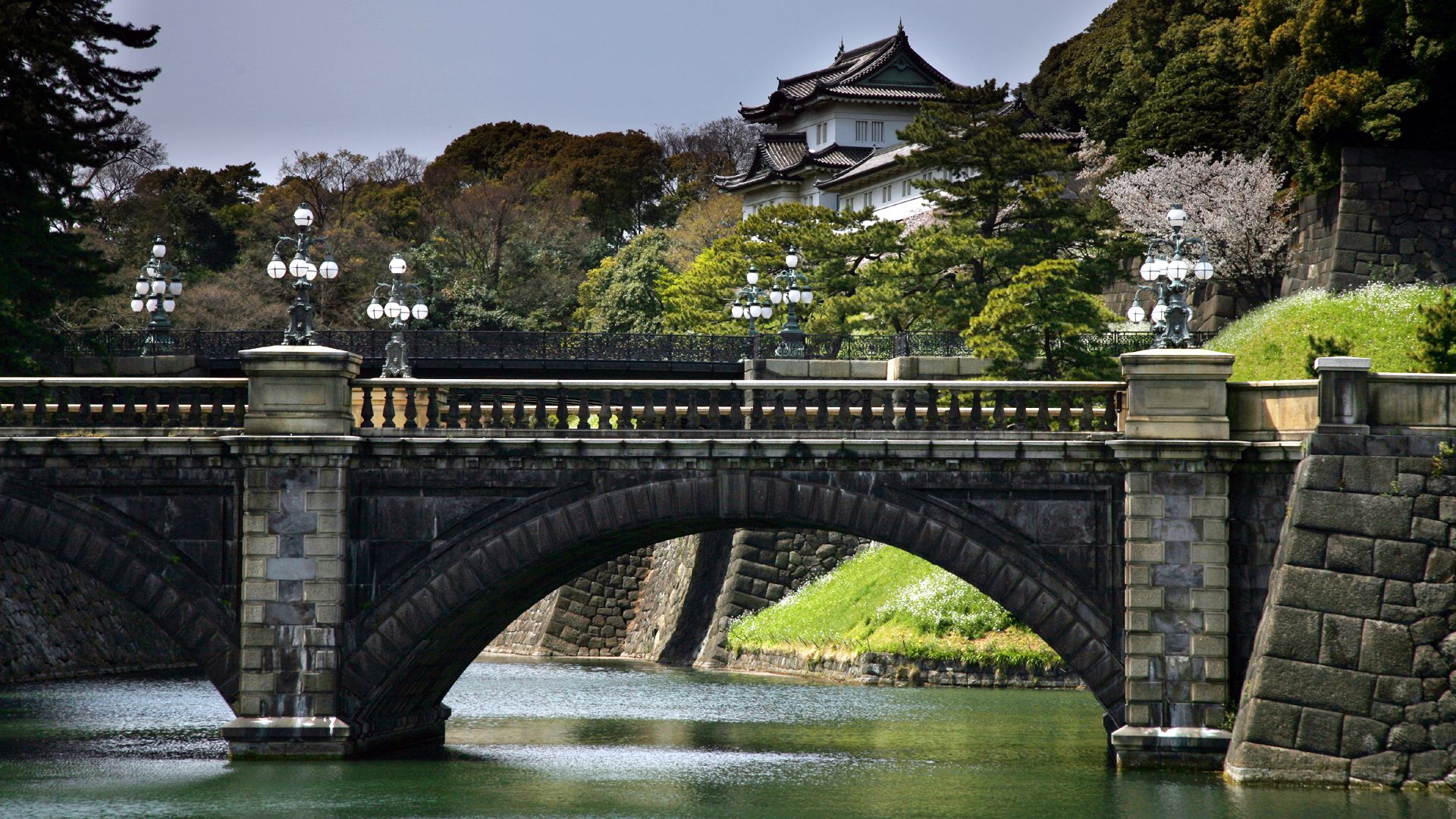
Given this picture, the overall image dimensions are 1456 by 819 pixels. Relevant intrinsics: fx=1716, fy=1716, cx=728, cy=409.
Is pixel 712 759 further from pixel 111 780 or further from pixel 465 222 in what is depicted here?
pixel 465 222

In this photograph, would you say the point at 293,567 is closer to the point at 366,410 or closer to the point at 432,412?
the point at 366,410

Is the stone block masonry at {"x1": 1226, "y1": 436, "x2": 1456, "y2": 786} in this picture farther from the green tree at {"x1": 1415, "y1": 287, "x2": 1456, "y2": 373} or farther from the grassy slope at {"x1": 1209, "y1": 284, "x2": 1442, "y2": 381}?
the grassy slope at {"x1": 1209, "y1": 284, "x2": 1442, "y2": 381}

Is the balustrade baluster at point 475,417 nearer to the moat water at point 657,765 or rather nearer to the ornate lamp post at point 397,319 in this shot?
the moat water at point 657,765

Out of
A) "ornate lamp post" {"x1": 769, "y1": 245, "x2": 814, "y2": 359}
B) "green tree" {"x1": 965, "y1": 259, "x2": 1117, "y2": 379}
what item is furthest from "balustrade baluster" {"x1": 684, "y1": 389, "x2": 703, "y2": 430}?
"green tree" {"x1": 965, "y1": 259, "x2": 1117, "y2": 379}

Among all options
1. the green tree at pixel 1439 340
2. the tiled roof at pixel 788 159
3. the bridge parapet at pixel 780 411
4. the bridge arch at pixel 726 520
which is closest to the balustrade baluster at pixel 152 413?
the bridge parapet at pixel 780 411

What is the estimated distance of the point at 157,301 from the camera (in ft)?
155

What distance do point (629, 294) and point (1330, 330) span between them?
3766 centimetres

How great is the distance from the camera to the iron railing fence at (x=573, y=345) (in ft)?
152

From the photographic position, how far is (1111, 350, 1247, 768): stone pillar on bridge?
23844 millimetres

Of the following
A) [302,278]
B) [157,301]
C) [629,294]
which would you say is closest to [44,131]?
[157,301]

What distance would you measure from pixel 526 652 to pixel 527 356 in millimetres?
8869

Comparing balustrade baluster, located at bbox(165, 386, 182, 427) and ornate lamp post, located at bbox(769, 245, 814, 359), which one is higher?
ornate lamp post, located at bbox(769, 245, 814, 359)

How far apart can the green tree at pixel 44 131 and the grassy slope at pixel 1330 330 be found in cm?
2674

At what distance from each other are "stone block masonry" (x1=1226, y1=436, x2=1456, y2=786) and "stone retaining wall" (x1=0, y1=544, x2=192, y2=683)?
27.9 meters
